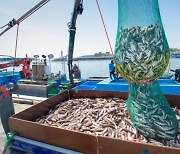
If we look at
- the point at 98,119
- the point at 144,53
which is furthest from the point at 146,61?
the point at 98,119

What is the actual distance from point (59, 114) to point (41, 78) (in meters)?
7.50

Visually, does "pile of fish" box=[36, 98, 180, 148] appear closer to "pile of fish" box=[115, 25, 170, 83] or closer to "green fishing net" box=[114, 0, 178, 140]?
"green fishing net" box=[114, 0, 178, 140]

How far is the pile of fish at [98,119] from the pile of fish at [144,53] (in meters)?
0.90

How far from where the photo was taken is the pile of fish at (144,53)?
2541 millimetres

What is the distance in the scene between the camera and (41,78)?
10.8m

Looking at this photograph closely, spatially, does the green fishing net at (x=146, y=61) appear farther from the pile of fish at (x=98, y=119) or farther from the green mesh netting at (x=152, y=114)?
the pile of fish at (x=98, y=119)

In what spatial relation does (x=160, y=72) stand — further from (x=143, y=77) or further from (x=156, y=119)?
(x=156, y=119)

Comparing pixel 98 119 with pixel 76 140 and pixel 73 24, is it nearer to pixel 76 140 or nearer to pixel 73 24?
pixel 76 140

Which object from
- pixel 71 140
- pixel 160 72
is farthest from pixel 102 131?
pixel 160 72

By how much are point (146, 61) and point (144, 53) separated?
0.13m

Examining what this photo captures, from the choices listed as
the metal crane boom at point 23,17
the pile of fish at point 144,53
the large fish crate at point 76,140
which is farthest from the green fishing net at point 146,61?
the metal crane boom at point 23,17

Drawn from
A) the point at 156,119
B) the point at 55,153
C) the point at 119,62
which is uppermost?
the point at 119,62

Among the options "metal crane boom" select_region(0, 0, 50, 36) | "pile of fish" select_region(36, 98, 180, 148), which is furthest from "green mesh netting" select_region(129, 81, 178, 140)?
"metal crane boom" select_region(0, 0, 50, 36)

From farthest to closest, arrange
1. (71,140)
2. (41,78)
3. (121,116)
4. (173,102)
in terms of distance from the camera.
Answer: (41,78), (173,102), (121,116), (71,140)
